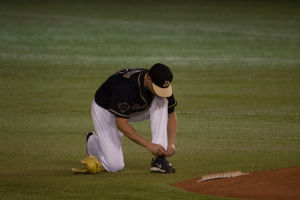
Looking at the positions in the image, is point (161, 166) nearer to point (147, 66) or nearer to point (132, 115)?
point (132, 115)

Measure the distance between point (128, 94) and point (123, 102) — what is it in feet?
0.32

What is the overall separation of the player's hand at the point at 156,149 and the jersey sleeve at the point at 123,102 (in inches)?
15.8

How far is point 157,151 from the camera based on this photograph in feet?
25.8

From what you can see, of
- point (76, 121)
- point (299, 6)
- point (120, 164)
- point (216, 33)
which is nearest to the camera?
→ point (120, 164)

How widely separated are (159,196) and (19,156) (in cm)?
255

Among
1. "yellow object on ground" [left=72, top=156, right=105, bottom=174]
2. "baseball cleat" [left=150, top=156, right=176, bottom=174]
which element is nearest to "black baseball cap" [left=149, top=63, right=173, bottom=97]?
"baseball cleat" [left=150, top=156, right=176, bottom=174]

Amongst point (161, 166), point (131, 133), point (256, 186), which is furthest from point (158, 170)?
point (256, 186)

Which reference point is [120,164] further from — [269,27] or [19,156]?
[269,27]

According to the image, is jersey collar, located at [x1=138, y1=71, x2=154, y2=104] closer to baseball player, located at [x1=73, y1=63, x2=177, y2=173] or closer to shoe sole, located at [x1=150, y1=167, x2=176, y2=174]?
baseball player, located at [x1=73, y1=63, x2=177, y2=173]

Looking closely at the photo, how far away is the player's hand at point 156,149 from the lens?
7.80m

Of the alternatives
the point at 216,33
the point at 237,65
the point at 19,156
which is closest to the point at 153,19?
the point at 216,33

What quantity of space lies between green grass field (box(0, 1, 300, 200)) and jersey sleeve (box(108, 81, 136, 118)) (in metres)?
0.71

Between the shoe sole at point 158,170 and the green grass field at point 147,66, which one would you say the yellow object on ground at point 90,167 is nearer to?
the green grass field at point 147,66

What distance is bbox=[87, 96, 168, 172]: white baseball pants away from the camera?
812 cm
